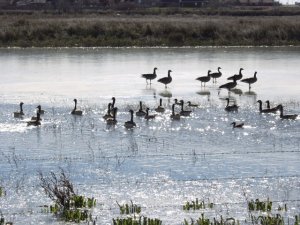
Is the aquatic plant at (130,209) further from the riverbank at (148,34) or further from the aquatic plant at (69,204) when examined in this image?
the riverbank at (148,34)

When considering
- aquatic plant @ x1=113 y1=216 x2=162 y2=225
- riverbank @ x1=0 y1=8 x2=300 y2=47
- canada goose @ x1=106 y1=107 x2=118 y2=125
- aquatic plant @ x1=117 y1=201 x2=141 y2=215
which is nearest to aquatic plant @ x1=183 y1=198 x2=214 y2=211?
aquatic plant @ x1=117 y1=201 x2=141 y2=215

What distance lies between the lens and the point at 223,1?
9412 centimetres

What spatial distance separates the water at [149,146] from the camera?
1161 centimetres

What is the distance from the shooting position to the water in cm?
1161

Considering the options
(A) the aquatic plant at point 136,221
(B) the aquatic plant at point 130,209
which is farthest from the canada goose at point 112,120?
(A) the aquatic plant at point 136,221

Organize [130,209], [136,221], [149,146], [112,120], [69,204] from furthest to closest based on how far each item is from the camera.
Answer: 1. [112,120]
2. [149,146]
3. [69,204]
4. [130,209]
5. [136,221]

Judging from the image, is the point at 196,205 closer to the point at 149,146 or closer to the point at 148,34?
the point at 149,146

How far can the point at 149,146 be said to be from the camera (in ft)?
51.3

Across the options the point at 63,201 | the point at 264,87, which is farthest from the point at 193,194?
the point at 264,87

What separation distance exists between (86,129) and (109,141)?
1507mm

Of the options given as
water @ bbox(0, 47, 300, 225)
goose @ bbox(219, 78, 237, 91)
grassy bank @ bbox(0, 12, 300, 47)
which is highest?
grassy bank @ bbox(0, 12, 300, 47)

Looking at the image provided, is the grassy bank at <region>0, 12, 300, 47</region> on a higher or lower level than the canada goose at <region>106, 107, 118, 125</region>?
higher

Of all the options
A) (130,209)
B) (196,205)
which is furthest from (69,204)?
(196,205)

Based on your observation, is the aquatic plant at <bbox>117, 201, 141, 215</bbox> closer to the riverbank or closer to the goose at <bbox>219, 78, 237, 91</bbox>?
the goose at <bbox>219, 78, 237, 91</bbox>
